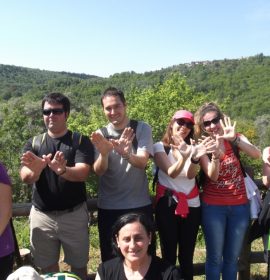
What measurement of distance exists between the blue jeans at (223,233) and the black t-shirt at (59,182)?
1.28 meters

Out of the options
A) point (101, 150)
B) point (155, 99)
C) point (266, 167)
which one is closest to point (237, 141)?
point (266, 167)

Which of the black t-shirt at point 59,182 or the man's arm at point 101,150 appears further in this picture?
the black t-shirt at point 59,182

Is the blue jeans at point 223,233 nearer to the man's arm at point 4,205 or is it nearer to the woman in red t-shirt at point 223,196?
the woman in red t-shirt at point 223,196

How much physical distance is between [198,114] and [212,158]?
528mm

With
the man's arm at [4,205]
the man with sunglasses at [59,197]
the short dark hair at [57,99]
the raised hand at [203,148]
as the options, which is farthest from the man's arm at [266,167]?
the man's arm at [4,205]

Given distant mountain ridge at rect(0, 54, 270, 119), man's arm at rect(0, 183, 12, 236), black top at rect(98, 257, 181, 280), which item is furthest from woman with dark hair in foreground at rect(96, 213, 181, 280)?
distant mountain ridge at rect(0, 54, 270, 119)

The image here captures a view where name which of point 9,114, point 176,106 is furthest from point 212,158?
point 9,114

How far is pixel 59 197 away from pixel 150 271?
43.5 inches

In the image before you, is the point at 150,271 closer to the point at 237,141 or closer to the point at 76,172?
the point at 76,172

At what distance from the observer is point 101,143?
340 cm

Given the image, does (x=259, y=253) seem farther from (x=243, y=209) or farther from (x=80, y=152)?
(x=80, y=152)

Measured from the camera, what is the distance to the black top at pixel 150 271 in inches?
111

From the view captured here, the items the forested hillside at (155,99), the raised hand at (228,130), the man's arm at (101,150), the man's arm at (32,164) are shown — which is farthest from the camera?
the forested hillside at (155,99)

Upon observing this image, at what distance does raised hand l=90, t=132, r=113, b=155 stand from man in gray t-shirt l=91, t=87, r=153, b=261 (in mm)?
35
